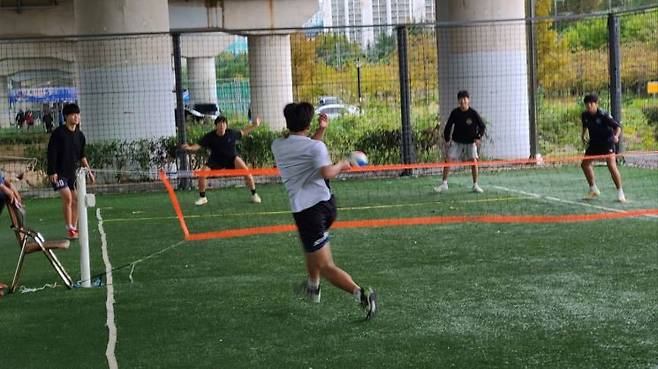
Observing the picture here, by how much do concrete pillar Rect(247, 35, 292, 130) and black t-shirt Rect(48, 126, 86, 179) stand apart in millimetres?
8341

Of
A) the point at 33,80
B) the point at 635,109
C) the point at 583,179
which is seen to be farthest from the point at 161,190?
the point at 33,80

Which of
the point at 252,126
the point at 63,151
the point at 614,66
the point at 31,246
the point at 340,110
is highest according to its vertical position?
the point at 614,66

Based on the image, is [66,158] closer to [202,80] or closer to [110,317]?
[110,317]

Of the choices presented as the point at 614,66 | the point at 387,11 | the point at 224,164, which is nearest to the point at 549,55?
the point at 387,11

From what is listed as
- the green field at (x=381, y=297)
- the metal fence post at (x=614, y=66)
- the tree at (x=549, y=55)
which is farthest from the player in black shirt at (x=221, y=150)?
the tree at (x=549, y=55)

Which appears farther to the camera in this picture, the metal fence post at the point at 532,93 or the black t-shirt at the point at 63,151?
the metal fence post at the point at 532,93

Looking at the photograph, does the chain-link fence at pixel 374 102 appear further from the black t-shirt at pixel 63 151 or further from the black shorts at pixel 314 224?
the black shorts at pixel 314 224

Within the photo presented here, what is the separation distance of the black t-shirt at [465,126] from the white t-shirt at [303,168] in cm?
979

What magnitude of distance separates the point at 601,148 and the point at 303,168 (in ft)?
29.3

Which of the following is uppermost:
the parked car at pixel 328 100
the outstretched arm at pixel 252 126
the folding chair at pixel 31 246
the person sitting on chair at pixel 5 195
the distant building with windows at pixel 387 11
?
the distant building with windows at pixel 387 11

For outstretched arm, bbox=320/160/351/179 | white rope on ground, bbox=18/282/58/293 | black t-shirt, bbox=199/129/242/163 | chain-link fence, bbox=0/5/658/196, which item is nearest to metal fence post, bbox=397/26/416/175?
chain-link fence, bbox=0/5/658/196

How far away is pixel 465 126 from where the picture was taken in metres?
17.8

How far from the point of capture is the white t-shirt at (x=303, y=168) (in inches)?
318

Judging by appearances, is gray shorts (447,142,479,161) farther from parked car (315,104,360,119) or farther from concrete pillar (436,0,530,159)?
parked car (315,104,360,119)
